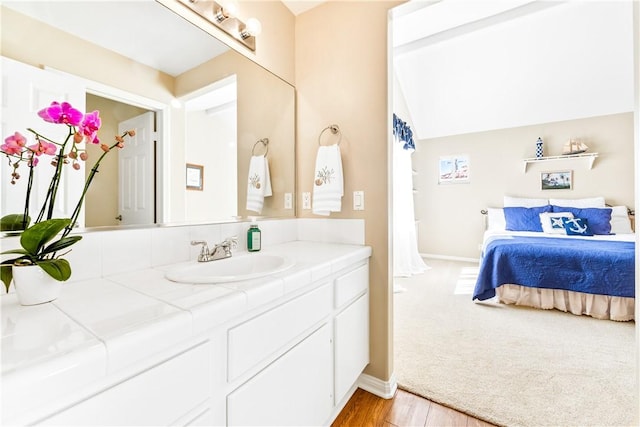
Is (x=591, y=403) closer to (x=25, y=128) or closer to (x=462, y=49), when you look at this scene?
(x=25, y=128)

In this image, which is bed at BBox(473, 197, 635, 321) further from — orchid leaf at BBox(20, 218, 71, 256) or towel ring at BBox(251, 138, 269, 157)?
orchid leaf at BBox(20, 218, 71, 256)

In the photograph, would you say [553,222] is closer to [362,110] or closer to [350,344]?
[362,110]

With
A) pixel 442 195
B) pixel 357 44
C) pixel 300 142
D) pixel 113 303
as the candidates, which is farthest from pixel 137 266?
pixel 442 195

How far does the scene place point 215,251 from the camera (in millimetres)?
1292

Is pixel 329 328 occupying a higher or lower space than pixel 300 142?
lower

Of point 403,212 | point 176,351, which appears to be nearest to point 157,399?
point 176,351

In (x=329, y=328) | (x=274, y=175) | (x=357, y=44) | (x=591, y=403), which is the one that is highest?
(x=357, y=44)

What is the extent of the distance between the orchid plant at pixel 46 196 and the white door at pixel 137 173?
14 cm

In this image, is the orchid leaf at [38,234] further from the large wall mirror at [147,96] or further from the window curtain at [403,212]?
the window curtain at [403,212]

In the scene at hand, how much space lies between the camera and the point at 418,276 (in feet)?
13.7

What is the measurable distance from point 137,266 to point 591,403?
2422mm

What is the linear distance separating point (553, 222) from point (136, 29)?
5.03m

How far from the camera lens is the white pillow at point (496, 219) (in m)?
4.62

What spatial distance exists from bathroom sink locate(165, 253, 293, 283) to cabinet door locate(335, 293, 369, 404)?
0.42m
